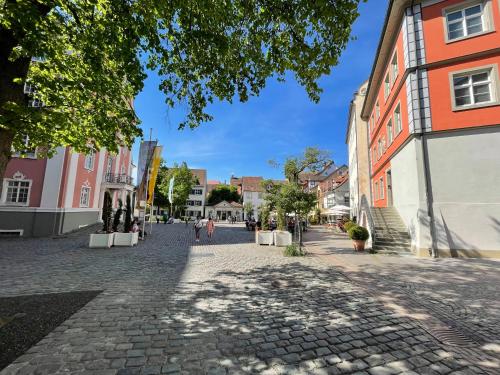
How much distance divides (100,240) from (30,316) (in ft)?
29.9

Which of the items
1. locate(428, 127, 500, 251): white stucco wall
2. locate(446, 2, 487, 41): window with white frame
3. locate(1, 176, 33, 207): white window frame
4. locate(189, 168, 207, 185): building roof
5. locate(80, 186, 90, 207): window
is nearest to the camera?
locate(428, 127, 500, 251): white stucco wall

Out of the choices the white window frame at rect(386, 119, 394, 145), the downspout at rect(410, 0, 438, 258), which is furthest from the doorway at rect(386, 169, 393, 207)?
the downspout at rect(410, 0, 438, 258)

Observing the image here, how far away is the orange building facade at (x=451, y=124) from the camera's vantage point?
10.2 meters

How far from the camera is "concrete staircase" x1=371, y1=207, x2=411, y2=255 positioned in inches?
458

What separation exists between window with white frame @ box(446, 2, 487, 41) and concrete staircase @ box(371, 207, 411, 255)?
9.09m

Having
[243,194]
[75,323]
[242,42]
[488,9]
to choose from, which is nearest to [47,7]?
[242,42]

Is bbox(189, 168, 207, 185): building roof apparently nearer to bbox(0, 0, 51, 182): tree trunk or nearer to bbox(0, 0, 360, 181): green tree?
bbox(0, 0, 360, 181): green tree

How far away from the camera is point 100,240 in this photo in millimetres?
12555

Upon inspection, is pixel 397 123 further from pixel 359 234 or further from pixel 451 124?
pixel 359 234

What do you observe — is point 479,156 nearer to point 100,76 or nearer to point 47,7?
point 100,76

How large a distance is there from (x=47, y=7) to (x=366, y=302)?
8462 mm

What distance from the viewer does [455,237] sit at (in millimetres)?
10320

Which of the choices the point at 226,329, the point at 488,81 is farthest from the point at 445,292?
the point at 488,81

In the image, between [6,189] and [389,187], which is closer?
[389,187]
